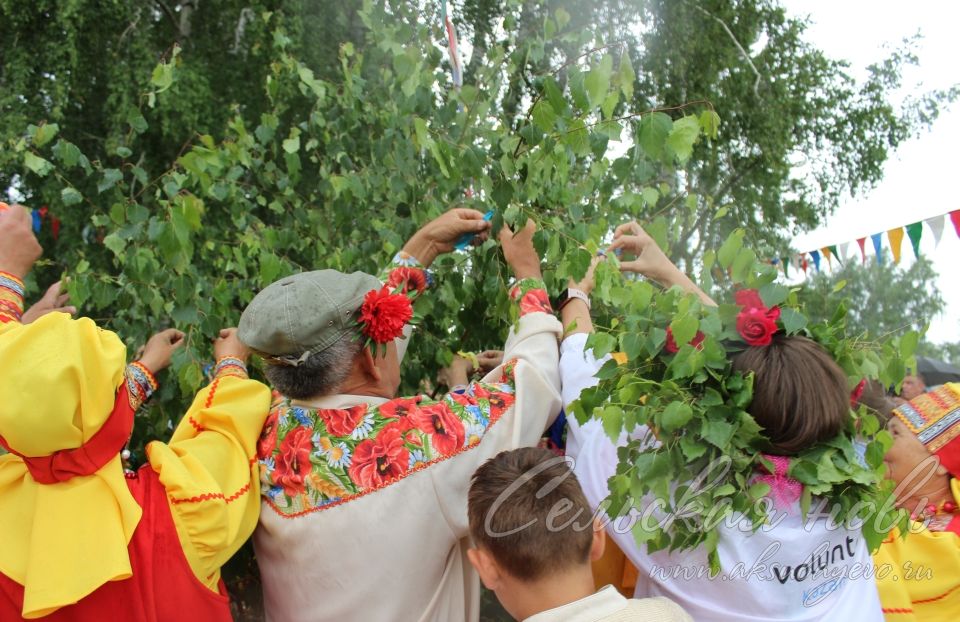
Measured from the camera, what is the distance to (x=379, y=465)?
1812 mm

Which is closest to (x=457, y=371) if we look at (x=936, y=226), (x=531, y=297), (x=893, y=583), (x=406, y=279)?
(x=406, y=279)

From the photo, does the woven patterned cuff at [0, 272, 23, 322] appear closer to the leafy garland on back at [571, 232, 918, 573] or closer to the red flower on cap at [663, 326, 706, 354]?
the leafy garland on back at [571, 232, 918, 573]

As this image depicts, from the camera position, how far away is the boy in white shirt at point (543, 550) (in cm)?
149

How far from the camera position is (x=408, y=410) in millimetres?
1869

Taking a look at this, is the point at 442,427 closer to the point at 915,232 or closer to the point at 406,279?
the point at 406,279

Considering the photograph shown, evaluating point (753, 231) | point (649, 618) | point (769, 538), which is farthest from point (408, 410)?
point (753, 231)

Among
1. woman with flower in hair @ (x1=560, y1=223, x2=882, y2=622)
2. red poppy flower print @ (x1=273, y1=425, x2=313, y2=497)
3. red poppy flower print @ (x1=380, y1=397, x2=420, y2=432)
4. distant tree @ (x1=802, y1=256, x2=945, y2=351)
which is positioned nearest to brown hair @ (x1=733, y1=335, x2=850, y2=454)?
woman with flower in hair @ (x1=560, y1=223, x2=882, y2=622)

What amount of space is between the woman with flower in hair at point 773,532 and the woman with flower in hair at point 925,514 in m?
0.41

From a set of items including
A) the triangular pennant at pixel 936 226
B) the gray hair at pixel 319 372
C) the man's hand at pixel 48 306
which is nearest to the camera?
the gray hair at pixel 319 372

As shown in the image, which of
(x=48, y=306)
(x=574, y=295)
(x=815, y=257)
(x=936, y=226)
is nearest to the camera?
(x=574, y=295)

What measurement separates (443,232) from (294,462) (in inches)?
31.9

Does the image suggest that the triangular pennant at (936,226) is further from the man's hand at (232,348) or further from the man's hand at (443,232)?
the man's hand at (232,348)

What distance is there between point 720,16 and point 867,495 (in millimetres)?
11667

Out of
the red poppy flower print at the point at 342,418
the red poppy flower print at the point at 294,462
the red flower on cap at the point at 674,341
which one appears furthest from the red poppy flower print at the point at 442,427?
the red flower on cap at the point at 674,341
